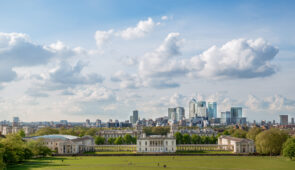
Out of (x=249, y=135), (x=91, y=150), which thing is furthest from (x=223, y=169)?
(x=249, y=135)

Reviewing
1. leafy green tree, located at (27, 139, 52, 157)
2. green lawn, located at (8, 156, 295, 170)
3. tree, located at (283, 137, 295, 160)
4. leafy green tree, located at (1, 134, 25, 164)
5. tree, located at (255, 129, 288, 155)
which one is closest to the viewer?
green lawn, located at (8, 156, 295, 170)

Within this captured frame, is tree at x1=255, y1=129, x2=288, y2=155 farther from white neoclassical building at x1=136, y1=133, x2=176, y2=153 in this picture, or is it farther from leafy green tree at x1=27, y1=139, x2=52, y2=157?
leafy green tree at x1=27, y1=139, x2=52, y2=157

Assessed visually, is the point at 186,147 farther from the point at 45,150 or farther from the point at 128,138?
the point at 45,150

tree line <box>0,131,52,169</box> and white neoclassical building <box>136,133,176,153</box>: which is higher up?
tree line <box>0,131,52,169</box>

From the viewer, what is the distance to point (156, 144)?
4887 inches

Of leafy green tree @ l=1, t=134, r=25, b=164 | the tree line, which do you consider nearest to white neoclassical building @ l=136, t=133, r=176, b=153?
the tree line

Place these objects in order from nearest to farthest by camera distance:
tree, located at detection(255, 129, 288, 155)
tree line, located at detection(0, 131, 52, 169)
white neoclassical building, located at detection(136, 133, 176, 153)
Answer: tree line, located at detection(0, 131, 52, 169) → tree, located at detection(255, 129, 288, 155) → white neoclassical building, located at detection(136, 133, 176, 153)

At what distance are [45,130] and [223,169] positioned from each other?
4402 inches

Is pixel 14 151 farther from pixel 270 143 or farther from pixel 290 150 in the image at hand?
pixel 270 143

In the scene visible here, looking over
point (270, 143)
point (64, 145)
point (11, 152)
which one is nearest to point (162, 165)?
point (11, 152)

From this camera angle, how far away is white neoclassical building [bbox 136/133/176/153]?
12188 cm

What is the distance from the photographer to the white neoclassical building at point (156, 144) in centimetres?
12188

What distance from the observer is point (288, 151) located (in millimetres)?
79312

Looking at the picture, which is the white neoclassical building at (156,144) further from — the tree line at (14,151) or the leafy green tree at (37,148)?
the tree line at (14,151)
